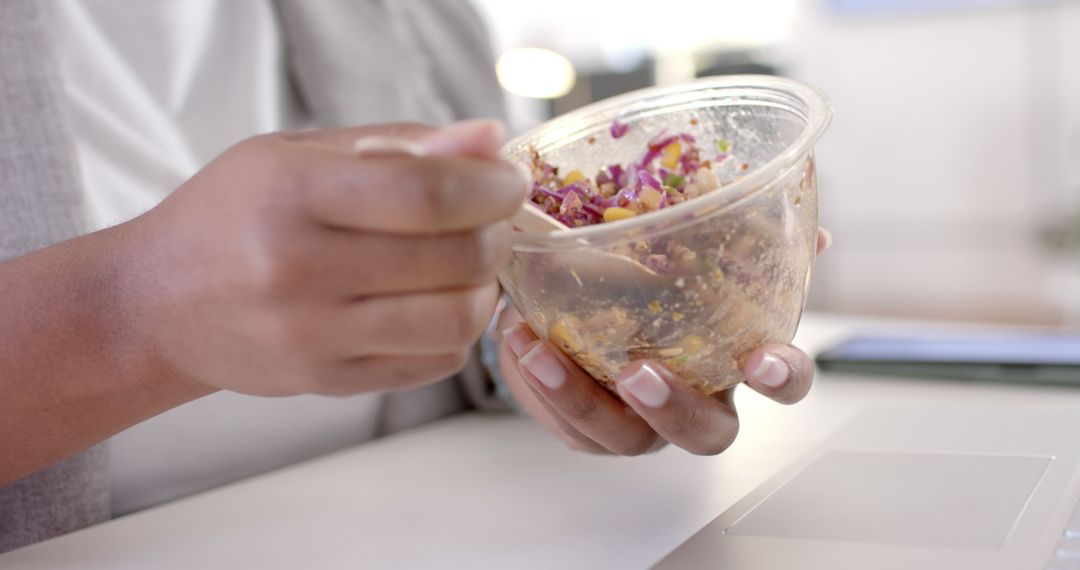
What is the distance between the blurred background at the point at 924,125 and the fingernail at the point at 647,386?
8.72 feet

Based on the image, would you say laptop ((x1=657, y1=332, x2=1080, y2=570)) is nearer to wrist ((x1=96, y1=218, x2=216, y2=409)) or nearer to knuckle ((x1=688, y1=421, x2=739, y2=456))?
knuckle ((x1=688, y1=421, x2=739, y2=456))

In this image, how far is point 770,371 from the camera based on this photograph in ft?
1.70

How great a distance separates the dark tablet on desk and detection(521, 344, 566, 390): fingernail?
1.59 feet

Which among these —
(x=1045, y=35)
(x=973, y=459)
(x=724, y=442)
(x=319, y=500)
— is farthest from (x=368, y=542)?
(x=1045, y=35)

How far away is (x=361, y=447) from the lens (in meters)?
0.84

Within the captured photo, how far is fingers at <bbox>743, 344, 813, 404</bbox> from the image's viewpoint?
52 centimetres

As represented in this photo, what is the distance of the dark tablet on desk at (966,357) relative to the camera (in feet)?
2.80

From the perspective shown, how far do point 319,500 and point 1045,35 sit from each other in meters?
3.23

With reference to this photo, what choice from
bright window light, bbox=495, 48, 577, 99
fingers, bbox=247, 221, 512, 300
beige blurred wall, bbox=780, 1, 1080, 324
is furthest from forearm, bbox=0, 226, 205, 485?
beige blurred wall, bbox=780, 1, 1080, 324

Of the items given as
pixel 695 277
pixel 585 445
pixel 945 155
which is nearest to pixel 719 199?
pixel 695 277

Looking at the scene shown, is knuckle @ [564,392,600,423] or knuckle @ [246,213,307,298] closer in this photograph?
knuckle @ [246,213,307,298]

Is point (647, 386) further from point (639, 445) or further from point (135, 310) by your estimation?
point (135, 310)

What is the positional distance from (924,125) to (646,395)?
3.24 metres

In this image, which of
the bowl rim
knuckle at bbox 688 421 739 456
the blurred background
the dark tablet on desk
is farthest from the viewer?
the blurred background
